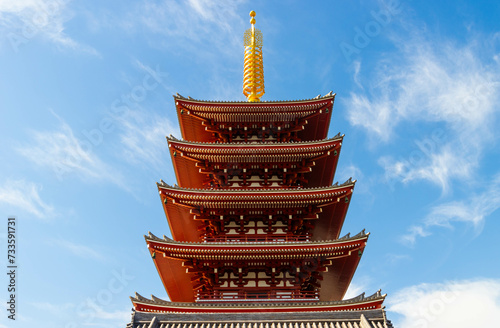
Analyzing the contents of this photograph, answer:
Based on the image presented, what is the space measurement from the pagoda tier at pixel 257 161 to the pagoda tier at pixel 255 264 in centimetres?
502

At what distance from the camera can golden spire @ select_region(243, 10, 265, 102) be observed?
99.4 ft

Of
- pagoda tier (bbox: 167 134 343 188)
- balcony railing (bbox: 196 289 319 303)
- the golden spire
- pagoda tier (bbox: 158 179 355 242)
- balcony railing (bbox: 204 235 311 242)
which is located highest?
the golden spire

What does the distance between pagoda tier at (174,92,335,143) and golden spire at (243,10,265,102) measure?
3.89 metres

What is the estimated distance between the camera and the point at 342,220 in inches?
938

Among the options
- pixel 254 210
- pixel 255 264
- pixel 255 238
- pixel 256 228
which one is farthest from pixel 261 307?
pixel 254 210

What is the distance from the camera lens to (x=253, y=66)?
31.3 meters

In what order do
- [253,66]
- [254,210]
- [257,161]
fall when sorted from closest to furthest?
[254,210] < [257,161] < [253,66]

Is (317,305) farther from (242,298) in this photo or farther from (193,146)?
(193,146)

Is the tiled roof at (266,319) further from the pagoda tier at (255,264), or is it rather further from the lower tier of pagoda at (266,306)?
the pagoda tier at (255,264)

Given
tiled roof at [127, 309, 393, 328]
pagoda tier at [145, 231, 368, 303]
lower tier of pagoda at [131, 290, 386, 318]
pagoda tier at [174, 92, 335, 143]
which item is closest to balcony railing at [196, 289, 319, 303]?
pagoda tier at [145, 231, 368, 303]

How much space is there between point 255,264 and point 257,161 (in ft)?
19.6

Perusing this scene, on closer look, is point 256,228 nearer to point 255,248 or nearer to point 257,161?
point 255,248

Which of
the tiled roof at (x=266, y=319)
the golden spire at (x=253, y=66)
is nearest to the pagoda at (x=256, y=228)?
the tiled roof at (x=266, y=319)

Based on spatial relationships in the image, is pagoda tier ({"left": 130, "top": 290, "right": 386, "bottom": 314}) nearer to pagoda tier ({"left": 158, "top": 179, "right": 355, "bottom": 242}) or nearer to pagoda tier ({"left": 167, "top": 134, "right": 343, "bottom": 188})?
pagoda tier ({"left": 158, "top": 179, "right": 355, "bottom": 242})
